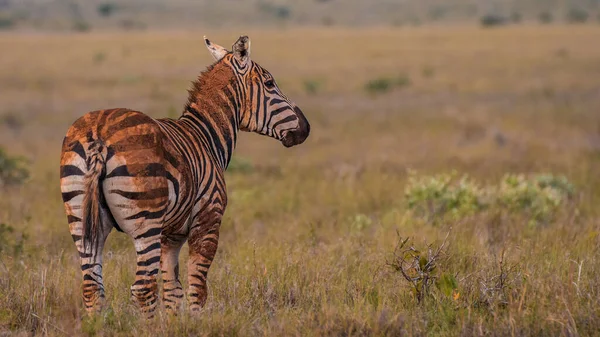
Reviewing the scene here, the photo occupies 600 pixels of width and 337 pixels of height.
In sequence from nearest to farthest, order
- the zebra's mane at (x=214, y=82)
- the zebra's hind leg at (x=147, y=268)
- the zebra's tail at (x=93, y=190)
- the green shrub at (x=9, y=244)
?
the zebra's tail at (x=93, y=190) → the zebra's hind leg at (x=147, y=268) → the zebra's mane at (x=214, y=82) → the green shrub at (x=9, y=244)

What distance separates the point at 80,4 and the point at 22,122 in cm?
9858

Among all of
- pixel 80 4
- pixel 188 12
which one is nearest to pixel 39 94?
pixel 188 12

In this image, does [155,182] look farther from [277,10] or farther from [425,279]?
[277,10]

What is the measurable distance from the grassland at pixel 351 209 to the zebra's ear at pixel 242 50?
63.1 inches

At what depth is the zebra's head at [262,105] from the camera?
5.79 m

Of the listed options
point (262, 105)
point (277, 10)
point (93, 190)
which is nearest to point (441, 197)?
point (262, 105)

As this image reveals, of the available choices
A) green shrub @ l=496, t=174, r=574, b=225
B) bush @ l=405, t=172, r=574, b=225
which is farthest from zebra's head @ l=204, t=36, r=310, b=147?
green shrub @ l=496, t=174, r=574, b=225

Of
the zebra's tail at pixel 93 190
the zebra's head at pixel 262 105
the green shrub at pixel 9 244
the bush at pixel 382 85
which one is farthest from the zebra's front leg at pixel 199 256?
the bush at pixel 382 85

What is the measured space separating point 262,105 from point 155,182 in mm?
1434

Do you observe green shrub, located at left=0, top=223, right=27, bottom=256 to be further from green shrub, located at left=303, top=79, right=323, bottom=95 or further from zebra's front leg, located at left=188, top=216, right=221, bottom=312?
green shrub, located at left=303, top=79, right=323, bottom=95

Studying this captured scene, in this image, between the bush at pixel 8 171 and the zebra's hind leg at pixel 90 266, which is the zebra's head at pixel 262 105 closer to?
the zebra's hind leg at pixel 90 266

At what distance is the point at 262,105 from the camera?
5871mm

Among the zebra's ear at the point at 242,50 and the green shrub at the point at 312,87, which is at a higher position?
the zebra's ear at the point at 242,50

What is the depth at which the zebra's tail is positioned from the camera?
4.54 metres
